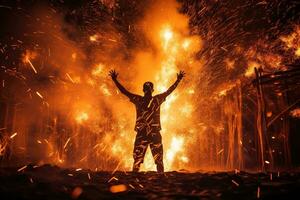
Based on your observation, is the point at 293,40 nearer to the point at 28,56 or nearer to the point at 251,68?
the point at 251,68

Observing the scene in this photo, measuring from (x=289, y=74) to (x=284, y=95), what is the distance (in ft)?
4.37

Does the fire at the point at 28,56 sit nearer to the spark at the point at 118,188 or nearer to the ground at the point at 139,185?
the ground at the point at 139,185

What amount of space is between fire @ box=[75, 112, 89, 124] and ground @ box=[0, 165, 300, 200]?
9.61 meters

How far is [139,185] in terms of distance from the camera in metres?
3.86

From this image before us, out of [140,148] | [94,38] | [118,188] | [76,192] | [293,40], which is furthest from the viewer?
[94,38]

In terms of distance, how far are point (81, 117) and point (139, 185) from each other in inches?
412

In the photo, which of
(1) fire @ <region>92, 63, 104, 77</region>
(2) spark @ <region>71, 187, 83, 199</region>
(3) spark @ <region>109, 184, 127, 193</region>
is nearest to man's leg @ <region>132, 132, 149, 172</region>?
(3) spark @ <region>109, 184, 127, 193</region>

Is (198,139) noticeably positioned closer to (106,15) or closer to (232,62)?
(232,62)

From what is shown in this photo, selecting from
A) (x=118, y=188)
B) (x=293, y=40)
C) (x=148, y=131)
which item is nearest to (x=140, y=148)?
(x=148, y=131)

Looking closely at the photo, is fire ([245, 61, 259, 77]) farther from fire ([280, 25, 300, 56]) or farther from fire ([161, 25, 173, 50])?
fire ([161, 25, 173, 50])

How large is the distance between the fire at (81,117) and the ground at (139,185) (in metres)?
9.61

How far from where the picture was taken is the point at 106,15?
1162 cm

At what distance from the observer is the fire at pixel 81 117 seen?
1387cm

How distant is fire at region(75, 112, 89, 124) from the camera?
13867mm
